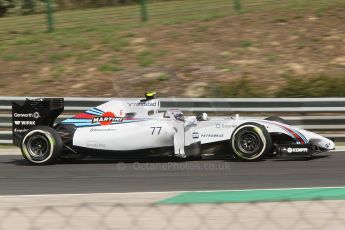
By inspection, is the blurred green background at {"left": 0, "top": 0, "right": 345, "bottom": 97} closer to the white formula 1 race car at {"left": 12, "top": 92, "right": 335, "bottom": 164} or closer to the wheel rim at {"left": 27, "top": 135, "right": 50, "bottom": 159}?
the white formula 1 race car at {"left": 12, "top": 92, "right": 335, "bottom": 164}

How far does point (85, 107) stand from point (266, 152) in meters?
3.66

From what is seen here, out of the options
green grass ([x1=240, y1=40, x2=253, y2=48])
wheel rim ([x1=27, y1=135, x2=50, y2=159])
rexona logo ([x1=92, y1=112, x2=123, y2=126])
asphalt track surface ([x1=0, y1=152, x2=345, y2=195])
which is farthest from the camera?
green grass ([x1=240, y1=40, x2=253, y2=48])

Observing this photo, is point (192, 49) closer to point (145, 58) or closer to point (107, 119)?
point (145, 58)

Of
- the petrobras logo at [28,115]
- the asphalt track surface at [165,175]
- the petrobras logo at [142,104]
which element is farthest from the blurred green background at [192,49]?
the asphalt track surface at [165,175]

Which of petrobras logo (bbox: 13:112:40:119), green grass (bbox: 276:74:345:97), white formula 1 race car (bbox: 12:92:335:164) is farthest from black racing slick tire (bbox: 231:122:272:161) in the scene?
green grass (bbox: 276:74:345:97)

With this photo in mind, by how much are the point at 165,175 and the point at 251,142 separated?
1301 millimetres

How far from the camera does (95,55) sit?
1647 cm

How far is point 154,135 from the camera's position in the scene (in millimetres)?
10031

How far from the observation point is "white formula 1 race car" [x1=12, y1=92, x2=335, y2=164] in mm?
9922

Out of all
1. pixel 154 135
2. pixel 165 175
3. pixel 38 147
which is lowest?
pixel 165 175

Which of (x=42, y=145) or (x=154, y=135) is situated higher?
(x=154, y=135)

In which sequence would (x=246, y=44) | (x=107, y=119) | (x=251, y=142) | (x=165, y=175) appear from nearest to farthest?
(x=165, y=175)
(x=251, y=142)
(x=107, y=119)
(x=246, y=44)

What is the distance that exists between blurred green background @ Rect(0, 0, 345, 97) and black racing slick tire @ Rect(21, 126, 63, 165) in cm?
297

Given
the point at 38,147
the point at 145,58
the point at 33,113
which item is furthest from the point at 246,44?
the point at 38,147
